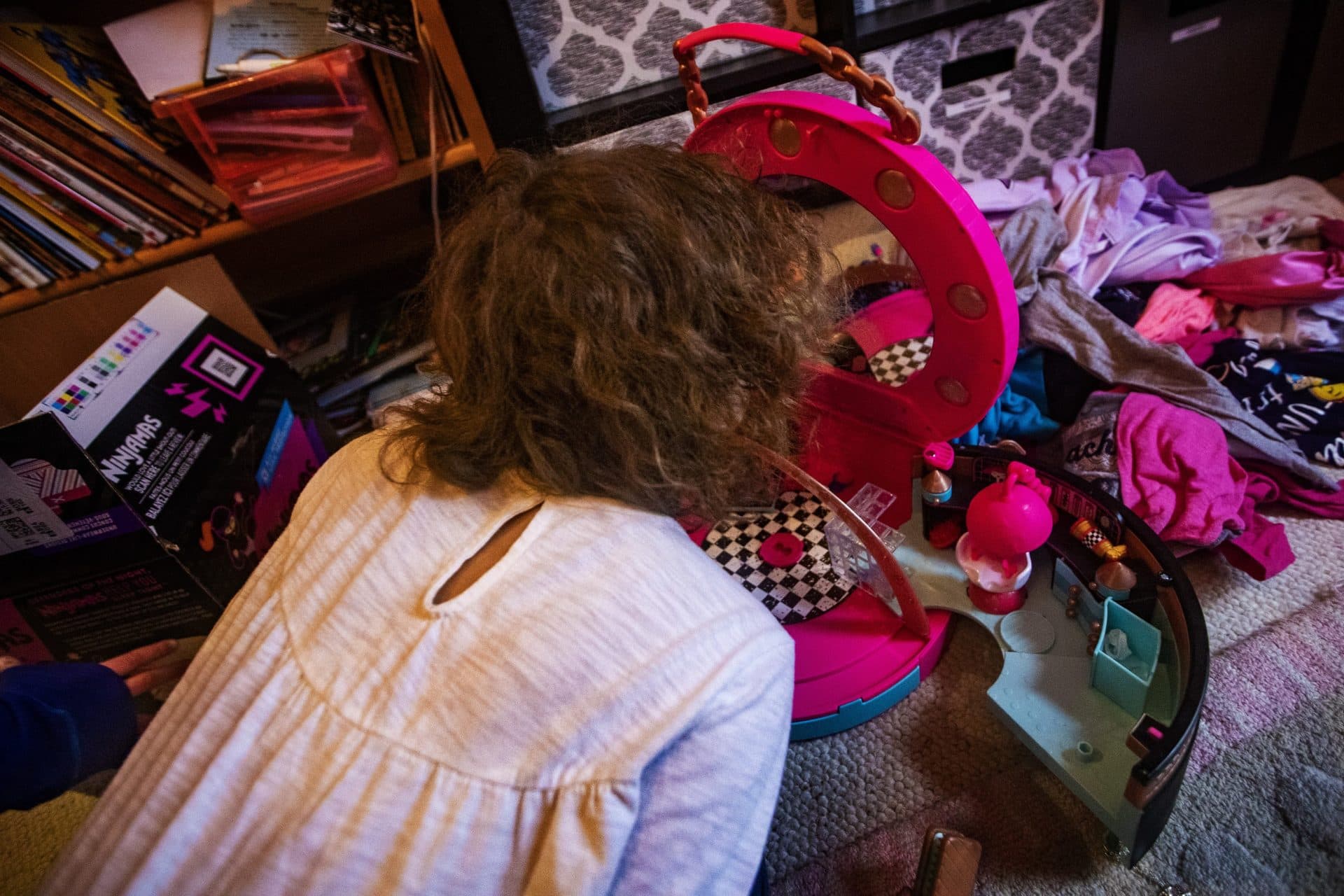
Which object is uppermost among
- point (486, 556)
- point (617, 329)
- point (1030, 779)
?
point (617, 329)

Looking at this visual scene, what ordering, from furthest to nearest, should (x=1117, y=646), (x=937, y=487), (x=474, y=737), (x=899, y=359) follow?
(x=899, y=359) < (x=937, y=487) < (x=1117, y=646) < (x=474, y=737)

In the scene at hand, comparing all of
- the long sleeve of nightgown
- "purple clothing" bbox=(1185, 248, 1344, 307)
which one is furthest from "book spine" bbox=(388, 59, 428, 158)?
"purple clothing" bbox=(1185, 248, 1344, 307)

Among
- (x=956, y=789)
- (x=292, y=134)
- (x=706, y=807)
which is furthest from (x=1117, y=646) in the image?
(x=292, y=134)

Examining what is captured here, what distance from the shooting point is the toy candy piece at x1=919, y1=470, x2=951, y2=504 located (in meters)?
0.82

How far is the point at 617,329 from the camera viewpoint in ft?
1.66

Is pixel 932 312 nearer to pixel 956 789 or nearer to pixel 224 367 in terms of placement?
pixel 956 789

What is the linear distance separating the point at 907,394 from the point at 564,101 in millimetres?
722

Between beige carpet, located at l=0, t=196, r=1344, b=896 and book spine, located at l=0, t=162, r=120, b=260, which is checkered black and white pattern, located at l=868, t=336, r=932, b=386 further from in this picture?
book spine, located at l=0, t=162, r=120, b=260

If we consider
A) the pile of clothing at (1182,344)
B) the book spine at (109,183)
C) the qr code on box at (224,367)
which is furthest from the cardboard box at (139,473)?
the pile of clothing at (1182,344)

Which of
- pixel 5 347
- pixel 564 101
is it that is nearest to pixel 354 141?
pixel 564 101

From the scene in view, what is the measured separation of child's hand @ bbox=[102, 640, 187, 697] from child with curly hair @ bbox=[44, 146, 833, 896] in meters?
0.33

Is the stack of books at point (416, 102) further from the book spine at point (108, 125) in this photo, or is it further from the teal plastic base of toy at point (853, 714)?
the teal plastic base of toy at point (853, 714)

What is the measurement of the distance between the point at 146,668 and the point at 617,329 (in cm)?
70

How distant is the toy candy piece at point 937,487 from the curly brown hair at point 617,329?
295mm
